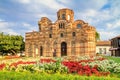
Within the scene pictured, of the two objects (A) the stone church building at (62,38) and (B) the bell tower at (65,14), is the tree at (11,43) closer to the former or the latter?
(A) the stone church building at (62,38)

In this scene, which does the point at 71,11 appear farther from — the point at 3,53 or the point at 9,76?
the point at 9,76

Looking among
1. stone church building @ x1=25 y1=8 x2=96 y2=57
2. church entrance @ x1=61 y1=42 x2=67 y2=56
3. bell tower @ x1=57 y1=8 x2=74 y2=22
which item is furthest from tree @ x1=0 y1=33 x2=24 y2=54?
bell tower @ x1=57 y1=8 x2=74 y2=22

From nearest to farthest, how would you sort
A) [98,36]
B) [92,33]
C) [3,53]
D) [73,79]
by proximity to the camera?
[73,79] → [92,33] → [3,53] → [98,36]

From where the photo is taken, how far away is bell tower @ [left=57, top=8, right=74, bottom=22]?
50438 millimetres

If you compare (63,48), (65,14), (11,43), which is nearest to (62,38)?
(63,48)

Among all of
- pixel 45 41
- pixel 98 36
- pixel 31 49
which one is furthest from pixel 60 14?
pixel 98 36

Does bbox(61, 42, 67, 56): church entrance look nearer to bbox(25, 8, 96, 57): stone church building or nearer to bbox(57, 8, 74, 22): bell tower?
bbox(25, 8, 96, 57): stone church building

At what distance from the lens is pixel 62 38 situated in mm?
49688

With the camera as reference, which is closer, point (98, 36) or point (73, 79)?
point (73, 79)

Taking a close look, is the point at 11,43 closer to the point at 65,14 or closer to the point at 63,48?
the point at 63,48

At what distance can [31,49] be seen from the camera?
174 ft

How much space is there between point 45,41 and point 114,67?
3917 centimetres

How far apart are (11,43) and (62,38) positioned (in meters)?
14.0

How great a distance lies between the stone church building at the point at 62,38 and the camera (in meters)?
46.9
